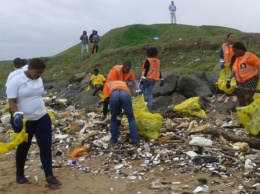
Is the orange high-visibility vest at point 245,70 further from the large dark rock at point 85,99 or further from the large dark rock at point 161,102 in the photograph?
the large dark rock at point 85,99

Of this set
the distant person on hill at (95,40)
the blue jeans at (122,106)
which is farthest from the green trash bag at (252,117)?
the distant person on hill at (95,40)

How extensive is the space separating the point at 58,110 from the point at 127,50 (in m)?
9.17

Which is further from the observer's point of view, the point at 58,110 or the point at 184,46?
the point at 184,46

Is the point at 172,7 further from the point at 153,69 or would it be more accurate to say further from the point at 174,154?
the point at 174,154

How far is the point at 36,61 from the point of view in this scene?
4.89 m

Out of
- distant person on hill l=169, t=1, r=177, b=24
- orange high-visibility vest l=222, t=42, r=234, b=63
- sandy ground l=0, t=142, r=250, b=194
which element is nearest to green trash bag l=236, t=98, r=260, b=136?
sandy ground l=0, t=142, r=250, b=194

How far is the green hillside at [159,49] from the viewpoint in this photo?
1683 centimetres

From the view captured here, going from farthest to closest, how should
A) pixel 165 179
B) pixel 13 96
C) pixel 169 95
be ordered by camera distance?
pixel 169 95
pixel 165 179
pixel 13 96

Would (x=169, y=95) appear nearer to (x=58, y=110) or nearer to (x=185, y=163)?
(x=58, y=110)

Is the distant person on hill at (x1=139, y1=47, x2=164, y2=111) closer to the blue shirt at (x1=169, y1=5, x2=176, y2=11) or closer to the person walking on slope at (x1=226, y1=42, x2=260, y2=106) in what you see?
Result: the person walking on slope at (x1=226, y1=42, x2=260, y2=106)

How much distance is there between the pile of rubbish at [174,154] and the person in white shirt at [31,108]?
42 cm

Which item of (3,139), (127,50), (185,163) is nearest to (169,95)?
(3,139)

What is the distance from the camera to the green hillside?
16.8 m

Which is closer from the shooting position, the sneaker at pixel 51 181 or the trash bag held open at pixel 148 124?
the sneaker at pixel 51 181
